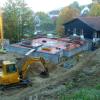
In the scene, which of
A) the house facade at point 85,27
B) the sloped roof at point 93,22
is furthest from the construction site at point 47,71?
the sloped roof at point 93,22

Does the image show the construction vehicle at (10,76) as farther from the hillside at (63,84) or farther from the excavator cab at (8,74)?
the hillside at (63,84)

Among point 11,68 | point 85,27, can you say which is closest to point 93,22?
point 85,27

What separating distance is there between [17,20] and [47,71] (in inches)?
815

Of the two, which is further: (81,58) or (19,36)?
(19,36)

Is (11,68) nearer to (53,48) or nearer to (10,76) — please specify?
(10,76)

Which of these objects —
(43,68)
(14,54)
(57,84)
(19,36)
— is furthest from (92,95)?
(19,36)

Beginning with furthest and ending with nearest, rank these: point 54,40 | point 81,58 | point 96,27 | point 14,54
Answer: point 96,27 → point 54,40 → point 14,54 → point 81,58

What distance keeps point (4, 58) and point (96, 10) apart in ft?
93.7

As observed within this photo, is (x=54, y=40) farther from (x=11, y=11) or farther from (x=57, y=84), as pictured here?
(x=57, y=84)

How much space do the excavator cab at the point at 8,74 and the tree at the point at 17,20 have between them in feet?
72.5

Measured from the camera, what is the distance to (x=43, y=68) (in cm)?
2225

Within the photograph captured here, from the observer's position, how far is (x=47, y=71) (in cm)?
2214

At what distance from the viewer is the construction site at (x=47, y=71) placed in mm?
17797

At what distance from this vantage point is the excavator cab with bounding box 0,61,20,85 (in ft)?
60.7
